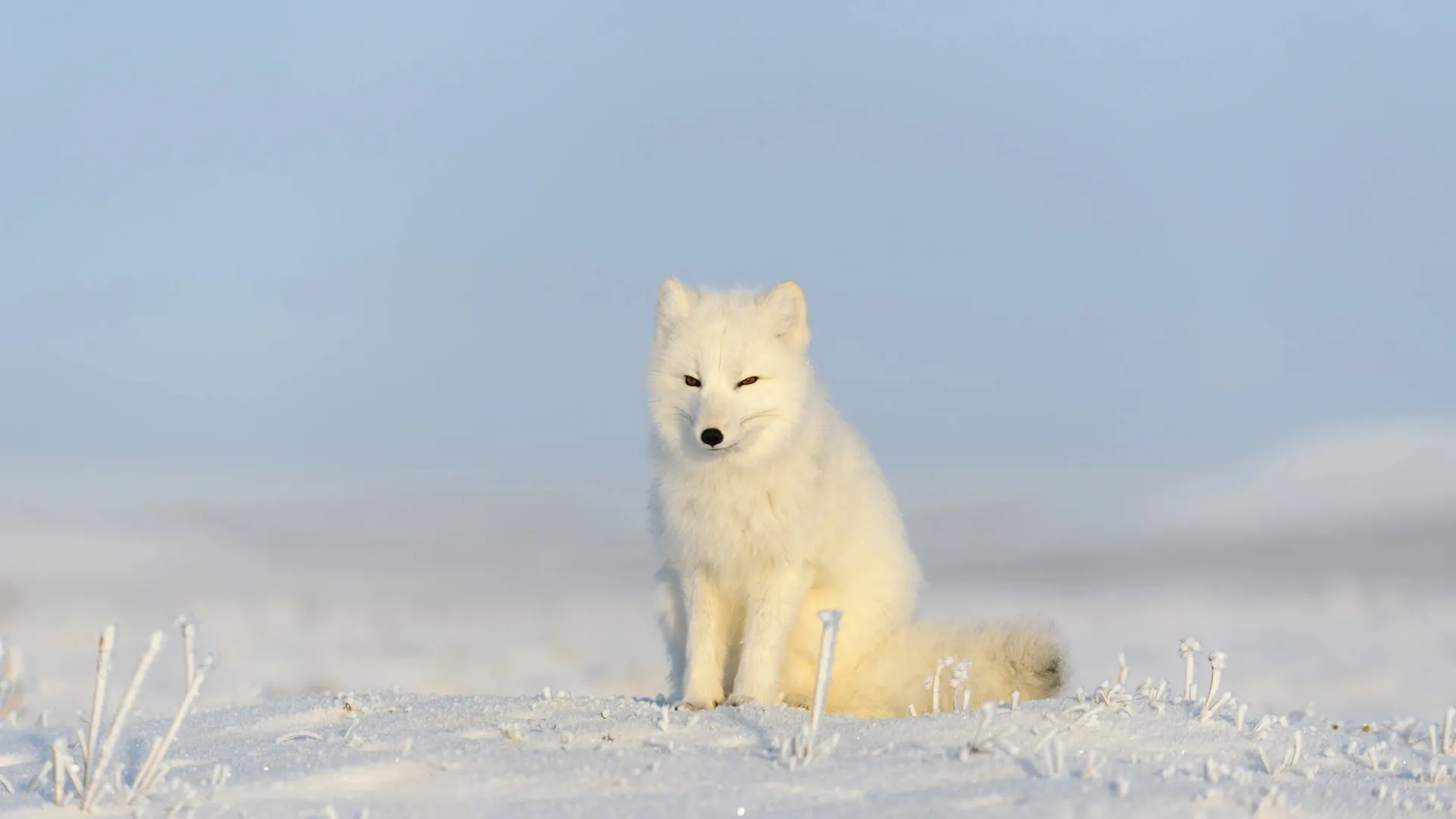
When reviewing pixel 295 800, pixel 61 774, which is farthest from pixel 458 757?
pixel 61 774

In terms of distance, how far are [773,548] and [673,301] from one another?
1.09m

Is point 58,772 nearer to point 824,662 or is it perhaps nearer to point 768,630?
point 824,662

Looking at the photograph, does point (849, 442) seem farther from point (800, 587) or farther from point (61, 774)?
point (61, 774)

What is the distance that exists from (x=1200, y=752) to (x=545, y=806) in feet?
5.96

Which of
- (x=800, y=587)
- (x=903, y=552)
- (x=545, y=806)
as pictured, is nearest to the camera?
(x=545, y=806)

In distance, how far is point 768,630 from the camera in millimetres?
4738

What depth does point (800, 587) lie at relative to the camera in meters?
4.82

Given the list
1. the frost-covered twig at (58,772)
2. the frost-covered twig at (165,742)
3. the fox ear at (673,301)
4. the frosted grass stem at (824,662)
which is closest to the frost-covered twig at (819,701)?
the frosted grass stem at (824,662)

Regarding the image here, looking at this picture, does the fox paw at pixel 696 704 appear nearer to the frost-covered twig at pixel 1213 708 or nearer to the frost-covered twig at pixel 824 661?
the frost-covered twig at pixel 824 661

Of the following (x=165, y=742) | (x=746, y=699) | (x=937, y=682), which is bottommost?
(x=165, y=742)

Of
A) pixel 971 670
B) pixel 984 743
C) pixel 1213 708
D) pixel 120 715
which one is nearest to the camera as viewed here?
pixel 120 715

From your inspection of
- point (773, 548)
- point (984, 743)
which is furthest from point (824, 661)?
point (773, 548)

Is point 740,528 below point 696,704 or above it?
above

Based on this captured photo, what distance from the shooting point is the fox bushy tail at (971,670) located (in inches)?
191
